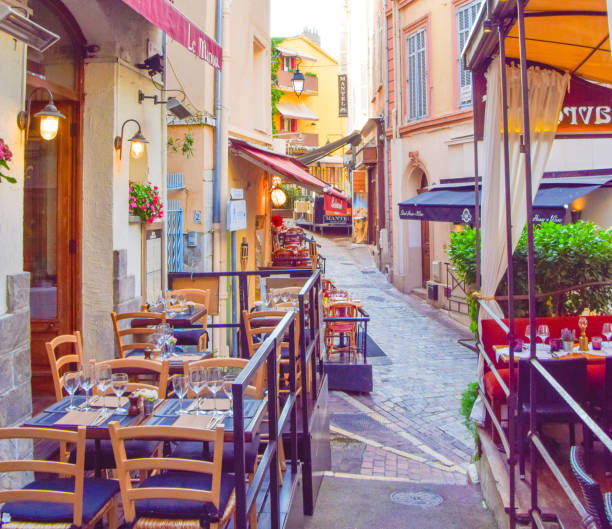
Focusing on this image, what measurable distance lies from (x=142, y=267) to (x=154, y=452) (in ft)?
12.1

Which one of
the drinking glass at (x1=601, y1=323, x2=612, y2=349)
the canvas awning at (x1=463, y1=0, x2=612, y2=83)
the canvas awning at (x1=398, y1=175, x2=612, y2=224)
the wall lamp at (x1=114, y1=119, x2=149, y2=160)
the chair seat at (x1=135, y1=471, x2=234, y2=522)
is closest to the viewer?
the chair seat at (x1=135, y1=471, x2=234, y2=522)

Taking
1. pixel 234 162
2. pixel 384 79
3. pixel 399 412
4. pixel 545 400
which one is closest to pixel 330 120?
pixel 384 79

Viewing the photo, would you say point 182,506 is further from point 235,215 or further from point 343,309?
point 235,215

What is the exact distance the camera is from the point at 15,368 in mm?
4758

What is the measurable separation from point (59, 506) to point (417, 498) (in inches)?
119

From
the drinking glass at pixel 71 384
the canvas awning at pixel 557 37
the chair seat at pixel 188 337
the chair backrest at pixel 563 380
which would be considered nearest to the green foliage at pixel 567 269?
the canvas awning at pixel 557 37

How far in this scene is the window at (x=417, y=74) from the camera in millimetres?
18594

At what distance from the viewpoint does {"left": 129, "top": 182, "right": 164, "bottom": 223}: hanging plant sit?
24.1ft

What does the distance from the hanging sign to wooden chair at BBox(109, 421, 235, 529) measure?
8.01m

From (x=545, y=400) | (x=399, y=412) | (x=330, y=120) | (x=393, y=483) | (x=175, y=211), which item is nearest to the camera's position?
(x=545, y=400)

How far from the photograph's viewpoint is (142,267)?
7.69 metres

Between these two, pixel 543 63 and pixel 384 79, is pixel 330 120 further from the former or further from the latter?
pixel 543 63

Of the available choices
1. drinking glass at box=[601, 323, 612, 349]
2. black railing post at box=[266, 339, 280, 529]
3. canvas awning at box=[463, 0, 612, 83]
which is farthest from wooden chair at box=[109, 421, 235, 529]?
drinking glass at box=[601, 323, 612, 349]

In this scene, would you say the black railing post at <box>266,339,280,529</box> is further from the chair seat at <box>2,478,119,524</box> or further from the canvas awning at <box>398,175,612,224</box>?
the canvas awning at <box>398,175,612,224</box>
